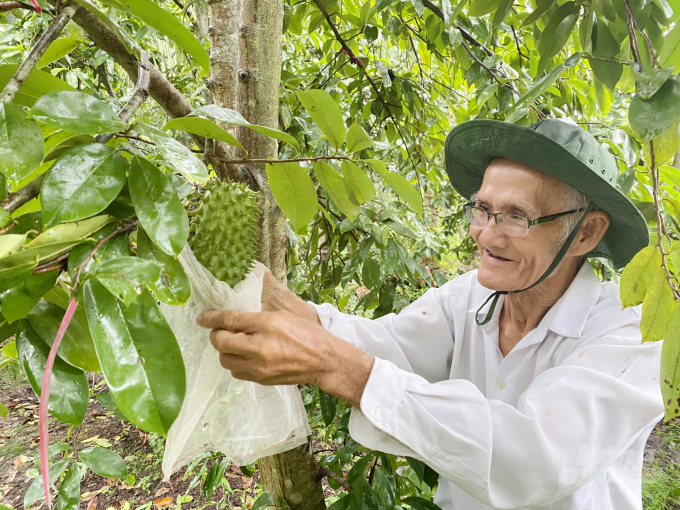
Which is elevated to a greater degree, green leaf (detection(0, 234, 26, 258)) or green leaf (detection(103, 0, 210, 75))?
green leaf (detection(103, 0, 210, 75))

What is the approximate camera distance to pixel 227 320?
70cm

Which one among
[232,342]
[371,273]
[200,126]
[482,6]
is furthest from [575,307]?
[200,126]

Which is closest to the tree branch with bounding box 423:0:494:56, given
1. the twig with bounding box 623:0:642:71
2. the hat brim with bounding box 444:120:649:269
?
the hat brim with bounding box 444:120:649:269

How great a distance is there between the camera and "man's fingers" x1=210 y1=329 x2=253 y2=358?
691 mm

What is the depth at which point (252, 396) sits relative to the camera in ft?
2.70

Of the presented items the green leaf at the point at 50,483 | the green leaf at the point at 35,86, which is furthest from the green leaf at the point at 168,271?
the green leaf at the point at 50,483

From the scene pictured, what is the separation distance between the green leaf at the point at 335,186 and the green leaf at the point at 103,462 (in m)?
0.73

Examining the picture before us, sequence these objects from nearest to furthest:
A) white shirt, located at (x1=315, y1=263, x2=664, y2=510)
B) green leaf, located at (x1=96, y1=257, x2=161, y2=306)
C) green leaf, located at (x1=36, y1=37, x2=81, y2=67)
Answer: green leaf, located at (x1=96, y1=257, x2=161, y2=306)
green leaf, located at (x1=36, y1=37, x2=81, y2=67)
white shirt, located at (x1=315, y1=263, x2=664, y2=510)

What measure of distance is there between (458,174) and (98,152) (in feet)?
3.83

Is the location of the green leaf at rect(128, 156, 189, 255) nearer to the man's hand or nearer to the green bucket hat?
the man's hand

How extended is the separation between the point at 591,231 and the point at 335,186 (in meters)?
0.76

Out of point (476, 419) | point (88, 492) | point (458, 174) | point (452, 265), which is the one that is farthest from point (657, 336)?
point (452, 265)

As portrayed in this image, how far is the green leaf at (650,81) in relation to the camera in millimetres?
500

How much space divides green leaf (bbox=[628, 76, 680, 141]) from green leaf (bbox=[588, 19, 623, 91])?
0.89ft
